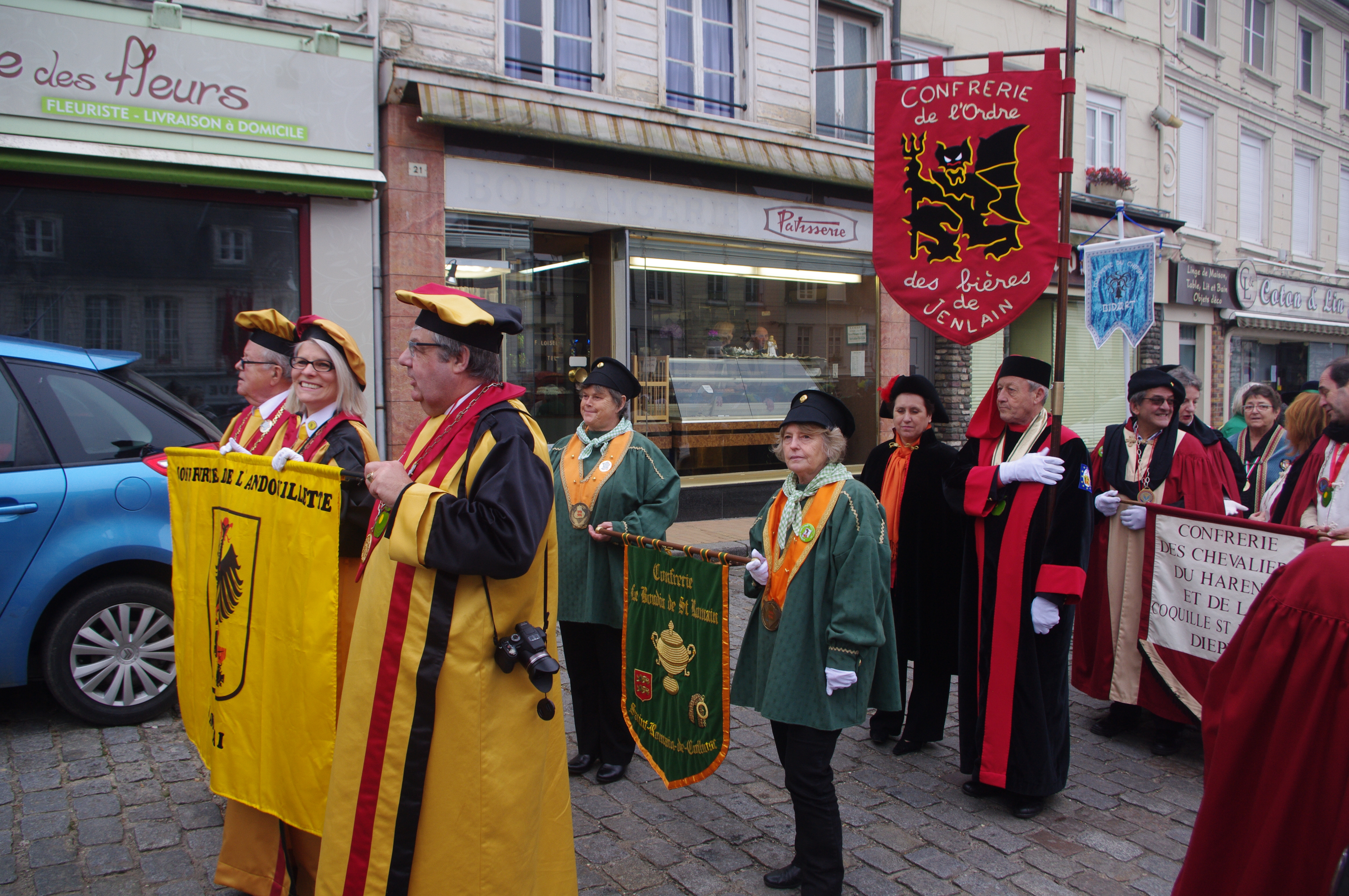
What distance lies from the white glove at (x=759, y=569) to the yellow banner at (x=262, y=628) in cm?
142

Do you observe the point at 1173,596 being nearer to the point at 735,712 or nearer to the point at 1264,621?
the point at 735,712

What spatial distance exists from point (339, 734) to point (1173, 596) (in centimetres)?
424

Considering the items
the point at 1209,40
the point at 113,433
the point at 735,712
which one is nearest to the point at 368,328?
the point at 113,433

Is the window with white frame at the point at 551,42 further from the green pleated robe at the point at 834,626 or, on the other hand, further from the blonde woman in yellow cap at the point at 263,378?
the green pleated robe at the point at 834,626

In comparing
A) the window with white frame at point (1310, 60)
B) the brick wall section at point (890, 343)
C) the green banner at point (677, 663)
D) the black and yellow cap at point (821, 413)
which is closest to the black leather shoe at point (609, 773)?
the green banner at point (677, 663)

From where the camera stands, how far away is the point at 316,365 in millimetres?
3215

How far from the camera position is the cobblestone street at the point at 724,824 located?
3285 mm

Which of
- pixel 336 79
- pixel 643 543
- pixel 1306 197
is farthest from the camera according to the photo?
pixel 1306 197

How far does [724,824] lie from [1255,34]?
22210 millimetres

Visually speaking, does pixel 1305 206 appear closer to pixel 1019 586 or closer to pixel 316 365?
pixel 1019 586

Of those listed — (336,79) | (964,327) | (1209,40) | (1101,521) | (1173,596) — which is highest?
(1209,40)

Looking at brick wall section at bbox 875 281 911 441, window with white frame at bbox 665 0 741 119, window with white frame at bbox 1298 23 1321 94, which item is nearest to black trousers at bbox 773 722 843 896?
window with white frame at bbox 665 0 741 119

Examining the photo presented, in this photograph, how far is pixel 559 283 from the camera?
10.8 metres

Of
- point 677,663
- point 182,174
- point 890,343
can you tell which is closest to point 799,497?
point 677,663
